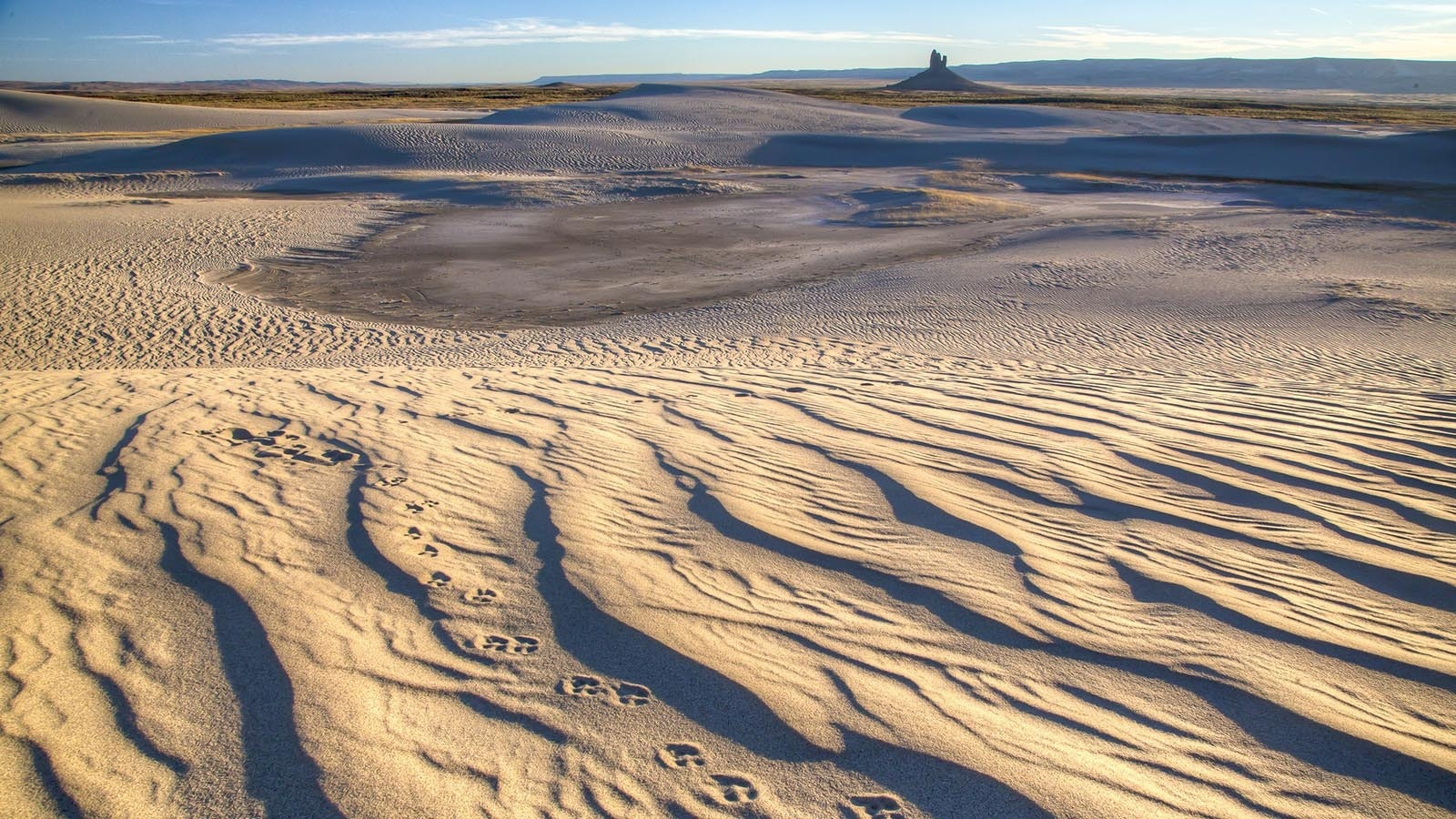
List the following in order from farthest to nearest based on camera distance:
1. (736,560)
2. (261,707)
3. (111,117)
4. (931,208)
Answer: (111,117)
(931,208)
(736,560)
(261,707)

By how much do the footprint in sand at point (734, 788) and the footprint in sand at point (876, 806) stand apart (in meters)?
0.22

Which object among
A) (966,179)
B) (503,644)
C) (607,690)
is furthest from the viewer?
(966,179)

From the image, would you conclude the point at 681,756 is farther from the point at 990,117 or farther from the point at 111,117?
the point at 111,117

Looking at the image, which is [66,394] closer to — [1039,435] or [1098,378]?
[1039,435]

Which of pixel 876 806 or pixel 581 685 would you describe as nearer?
pixel 876 806

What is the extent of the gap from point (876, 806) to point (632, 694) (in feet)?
2.40

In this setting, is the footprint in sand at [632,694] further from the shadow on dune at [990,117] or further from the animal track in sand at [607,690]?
the shadow on dune at [990,117]

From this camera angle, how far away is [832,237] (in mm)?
14625

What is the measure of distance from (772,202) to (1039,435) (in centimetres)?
1430

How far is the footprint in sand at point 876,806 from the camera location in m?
2.13

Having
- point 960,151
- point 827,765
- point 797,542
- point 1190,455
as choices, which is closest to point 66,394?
point 797,542

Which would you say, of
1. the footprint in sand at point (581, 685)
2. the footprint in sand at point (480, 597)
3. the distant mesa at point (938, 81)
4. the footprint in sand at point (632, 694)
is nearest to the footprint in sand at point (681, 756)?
the footprint in sand at point (632, 694)

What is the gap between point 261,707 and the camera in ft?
8.14

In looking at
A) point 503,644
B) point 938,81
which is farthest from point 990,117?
point 938,81
